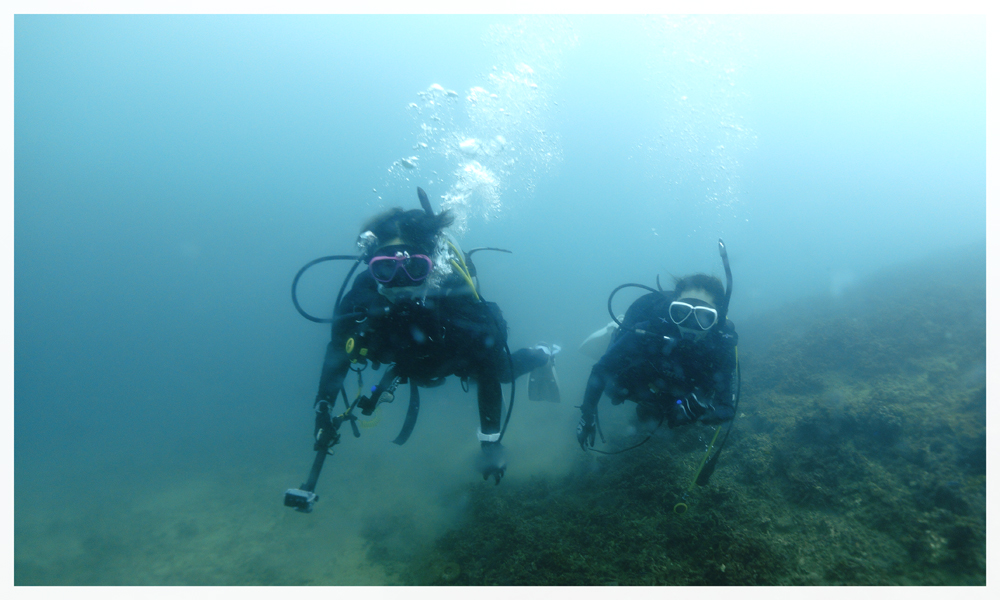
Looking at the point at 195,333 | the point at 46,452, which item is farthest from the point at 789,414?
the point at 195,333

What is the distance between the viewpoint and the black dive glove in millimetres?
3502

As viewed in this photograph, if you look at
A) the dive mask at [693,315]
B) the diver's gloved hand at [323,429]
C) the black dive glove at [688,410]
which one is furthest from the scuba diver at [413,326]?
the dive mask at [693,315]

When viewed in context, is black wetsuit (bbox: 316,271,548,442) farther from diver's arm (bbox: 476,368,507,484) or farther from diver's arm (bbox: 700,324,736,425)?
diver's arm (bbox: 700,324,736,425)

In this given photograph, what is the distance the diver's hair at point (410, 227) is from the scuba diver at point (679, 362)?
2331 millimetres

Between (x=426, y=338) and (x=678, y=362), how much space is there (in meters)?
2.67

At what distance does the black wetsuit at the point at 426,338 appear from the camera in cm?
335

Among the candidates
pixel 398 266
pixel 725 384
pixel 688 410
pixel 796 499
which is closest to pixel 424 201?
pixel 398 266

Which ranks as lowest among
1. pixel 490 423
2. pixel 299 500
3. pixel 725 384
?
pixel 299 500

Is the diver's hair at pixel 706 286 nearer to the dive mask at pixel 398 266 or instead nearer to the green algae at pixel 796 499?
the green algae at pixel 796 499

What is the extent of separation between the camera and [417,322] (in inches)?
133

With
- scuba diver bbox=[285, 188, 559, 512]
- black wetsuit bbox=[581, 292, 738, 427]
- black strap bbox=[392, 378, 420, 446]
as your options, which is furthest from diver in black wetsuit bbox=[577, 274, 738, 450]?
black strap bbox=[392, 378, 420, 446]

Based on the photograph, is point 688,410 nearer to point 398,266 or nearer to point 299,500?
point 398,266

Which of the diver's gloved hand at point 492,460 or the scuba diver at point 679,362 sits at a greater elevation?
the scuba diver at point 679,362
